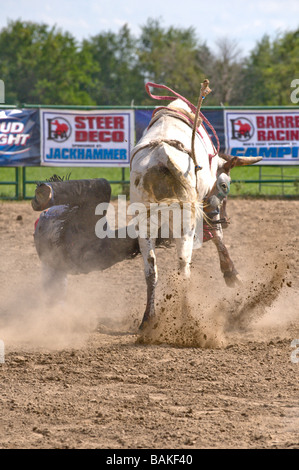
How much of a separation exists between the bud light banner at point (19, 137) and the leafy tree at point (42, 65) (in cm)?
4281

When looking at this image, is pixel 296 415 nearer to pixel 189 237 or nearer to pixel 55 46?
pixel 189 237

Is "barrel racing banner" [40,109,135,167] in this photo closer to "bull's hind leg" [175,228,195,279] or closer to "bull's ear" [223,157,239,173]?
"bull's ear" [223,157,239,173]

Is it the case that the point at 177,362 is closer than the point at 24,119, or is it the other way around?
the point at 177,362

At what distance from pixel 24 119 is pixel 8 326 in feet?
24.3

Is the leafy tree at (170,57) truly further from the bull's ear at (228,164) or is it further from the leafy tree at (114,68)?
the bull's ear at (228,164)

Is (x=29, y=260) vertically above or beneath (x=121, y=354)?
→ above

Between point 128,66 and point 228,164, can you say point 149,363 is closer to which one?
point 228,164

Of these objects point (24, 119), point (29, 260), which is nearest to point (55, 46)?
point (24, 119)

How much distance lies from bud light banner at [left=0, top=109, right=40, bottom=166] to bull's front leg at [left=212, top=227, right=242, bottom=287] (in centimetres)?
682

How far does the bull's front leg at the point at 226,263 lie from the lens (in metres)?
6.57

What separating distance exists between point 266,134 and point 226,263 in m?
7.03

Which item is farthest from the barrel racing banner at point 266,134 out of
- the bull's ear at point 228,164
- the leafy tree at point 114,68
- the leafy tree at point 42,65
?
the leafy tree at point 42,65

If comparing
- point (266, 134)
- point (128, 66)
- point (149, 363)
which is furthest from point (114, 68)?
point (149, 363)

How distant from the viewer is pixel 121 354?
484 centimetres
